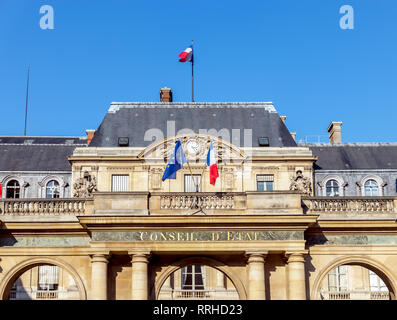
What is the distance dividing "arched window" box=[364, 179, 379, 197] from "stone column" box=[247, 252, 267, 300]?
18.7 m

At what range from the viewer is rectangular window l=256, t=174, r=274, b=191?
41.0 metres

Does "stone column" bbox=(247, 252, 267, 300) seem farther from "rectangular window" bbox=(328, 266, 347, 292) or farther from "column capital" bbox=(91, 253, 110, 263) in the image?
"rectangular window" bbox=(328, 266, 347, 292)

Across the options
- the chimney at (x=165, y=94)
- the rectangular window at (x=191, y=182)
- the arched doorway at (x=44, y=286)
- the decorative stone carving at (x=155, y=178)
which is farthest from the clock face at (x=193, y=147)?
the arched doorway at (x=44, y=286)

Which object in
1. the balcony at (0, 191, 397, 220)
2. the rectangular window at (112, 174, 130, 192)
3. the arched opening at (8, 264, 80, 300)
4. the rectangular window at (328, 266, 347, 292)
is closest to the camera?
the balcony at (0, 191, 397, 220)

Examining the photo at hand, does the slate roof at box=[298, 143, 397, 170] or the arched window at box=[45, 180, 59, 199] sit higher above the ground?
the slate roof at box=[298, 143, 397, 170]

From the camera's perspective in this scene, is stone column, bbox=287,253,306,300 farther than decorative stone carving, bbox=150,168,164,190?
No

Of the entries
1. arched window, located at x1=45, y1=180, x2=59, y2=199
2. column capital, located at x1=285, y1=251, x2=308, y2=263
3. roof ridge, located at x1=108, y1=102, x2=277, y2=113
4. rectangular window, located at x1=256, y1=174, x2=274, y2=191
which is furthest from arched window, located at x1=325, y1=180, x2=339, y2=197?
column capital, located at x1=285, y1=251, x2=308, y2=263

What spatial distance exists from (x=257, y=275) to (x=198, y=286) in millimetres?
17473

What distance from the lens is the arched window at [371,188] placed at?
43.5 meters

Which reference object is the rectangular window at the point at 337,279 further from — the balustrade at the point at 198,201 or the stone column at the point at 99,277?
the stone column at the point at 99,277

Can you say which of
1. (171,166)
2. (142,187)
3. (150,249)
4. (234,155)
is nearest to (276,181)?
(234,155)

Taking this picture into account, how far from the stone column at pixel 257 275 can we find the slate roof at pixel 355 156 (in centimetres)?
1847
